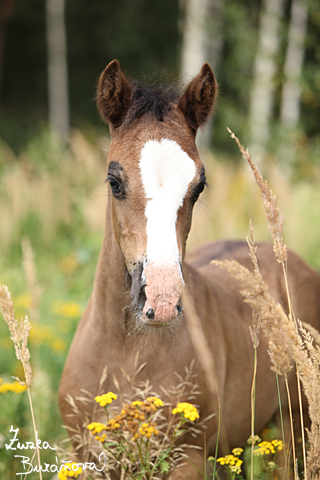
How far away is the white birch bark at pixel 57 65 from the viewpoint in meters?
16.4

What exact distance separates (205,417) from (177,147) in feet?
4.29

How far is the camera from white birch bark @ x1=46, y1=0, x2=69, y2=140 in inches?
645

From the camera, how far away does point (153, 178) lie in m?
2.01

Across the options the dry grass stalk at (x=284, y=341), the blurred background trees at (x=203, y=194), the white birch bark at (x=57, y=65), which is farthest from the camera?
the white birch bark at (x=57, y=65)

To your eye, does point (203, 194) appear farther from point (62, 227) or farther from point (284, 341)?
point (284, 341)

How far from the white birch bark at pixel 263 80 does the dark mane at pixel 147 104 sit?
674 cm

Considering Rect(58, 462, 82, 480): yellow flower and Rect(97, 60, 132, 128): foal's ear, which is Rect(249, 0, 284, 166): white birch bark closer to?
Rect(97, 60, 132, 128): foal's ear

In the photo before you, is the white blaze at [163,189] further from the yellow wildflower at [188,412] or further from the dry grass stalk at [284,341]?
the yellow wildflower at [188,412]

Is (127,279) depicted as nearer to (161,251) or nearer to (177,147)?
(161,251)

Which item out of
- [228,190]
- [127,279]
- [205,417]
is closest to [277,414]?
[205,417]

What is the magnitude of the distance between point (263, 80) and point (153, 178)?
8.18 meters

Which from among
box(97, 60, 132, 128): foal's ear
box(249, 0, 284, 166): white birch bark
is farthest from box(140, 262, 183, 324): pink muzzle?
box(249, 0, 284, 166): white birch bark

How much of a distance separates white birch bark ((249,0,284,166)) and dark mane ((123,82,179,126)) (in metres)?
6.74

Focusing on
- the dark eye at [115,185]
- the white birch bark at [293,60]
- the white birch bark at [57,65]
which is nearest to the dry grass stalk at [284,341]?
the dark eye at [115,185]
